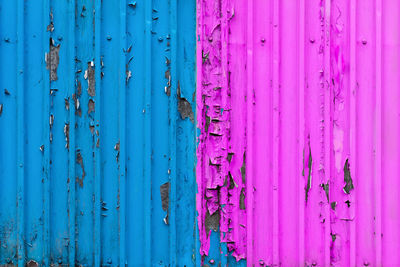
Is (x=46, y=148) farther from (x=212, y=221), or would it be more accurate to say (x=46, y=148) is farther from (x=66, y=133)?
(x=212, y=221)

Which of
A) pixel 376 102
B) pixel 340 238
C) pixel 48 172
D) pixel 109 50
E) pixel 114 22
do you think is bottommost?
pixel 340 238

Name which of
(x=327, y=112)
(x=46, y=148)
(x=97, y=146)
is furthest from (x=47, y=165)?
(x=327, y=112)

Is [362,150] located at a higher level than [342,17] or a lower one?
lower

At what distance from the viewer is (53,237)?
7.07ft

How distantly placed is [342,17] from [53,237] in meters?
1.83

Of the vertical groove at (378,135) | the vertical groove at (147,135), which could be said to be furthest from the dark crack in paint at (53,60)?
the vertical groove at (378,135)

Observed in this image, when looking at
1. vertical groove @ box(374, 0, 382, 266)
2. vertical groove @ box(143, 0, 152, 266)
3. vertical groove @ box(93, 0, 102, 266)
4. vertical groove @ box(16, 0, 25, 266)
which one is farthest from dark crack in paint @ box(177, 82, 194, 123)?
vertical groove @ box(374, 0, 382, 266)

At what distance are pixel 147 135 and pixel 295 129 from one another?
0.75 meters

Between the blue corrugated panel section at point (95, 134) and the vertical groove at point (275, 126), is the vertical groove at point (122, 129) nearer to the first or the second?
the blue corrugated panel section at point (95, 134)

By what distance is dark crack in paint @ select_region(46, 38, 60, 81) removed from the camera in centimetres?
216

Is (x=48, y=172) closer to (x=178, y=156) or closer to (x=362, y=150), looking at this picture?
(x=178, y=156)

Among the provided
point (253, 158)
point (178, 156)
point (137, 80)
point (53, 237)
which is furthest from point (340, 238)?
point (53, 237)

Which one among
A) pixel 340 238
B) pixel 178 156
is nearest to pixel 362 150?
pixel 340 238

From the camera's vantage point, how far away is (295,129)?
7.13 ft
